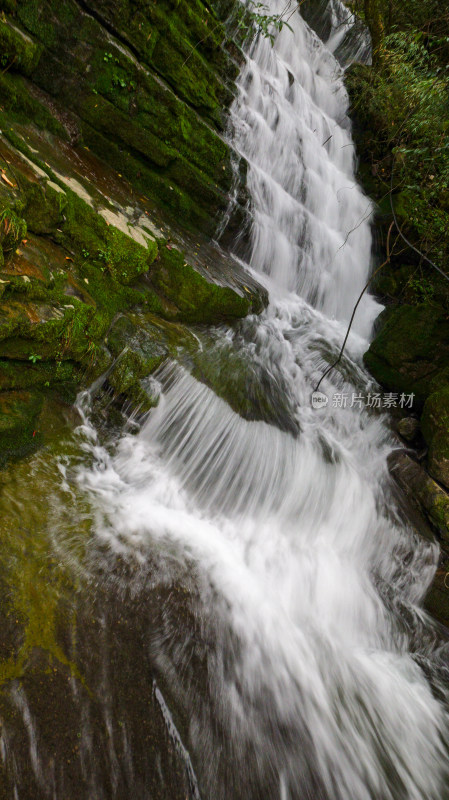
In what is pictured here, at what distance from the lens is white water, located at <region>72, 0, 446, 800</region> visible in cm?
271

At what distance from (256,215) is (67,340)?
16.2ft

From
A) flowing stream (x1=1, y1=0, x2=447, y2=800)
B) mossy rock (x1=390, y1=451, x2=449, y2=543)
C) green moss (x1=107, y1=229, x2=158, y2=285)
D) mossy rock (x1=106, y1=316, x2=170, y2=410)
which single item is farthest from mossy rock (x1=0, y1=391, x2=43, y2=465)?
mossy rock (x1=390, y1=451, x2=449, y2=543)

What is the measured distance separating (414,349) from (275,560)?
4.56 m

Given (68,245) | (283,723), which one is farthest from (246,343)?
(283,723)

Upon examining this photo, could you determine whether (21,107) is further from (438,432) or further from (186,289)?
(438,432)

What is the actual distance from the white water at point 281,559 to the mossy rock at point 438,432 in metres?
0.70

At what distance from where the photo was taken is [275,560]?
4.14 metres

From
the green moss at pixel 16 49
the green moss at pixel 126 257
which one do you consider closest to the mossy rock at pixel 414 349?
the green moss at pixel 126 257

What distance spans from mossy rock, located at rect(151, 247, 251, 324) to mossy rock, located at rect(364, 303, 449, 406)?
134 inches

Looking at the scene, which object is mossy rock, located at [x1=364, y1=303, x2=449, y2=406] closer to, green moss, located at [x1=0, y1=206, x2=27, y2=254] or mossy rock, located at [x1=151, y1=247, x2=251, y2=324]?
mossy rock, located at [x1=151, y1=247, x2=251, y2=324]

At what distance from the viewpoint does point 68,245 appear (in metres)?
4.10

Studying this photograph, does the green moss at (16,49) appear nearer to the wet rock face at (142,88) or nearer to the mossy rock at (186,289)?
the wet rock face at (142,88)

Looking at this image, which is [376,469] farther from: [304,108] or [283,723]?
[304,108]

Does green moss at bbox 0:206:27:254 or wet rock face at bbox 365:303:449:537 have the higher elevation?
wet rock face at bbox 365:303:449:537
